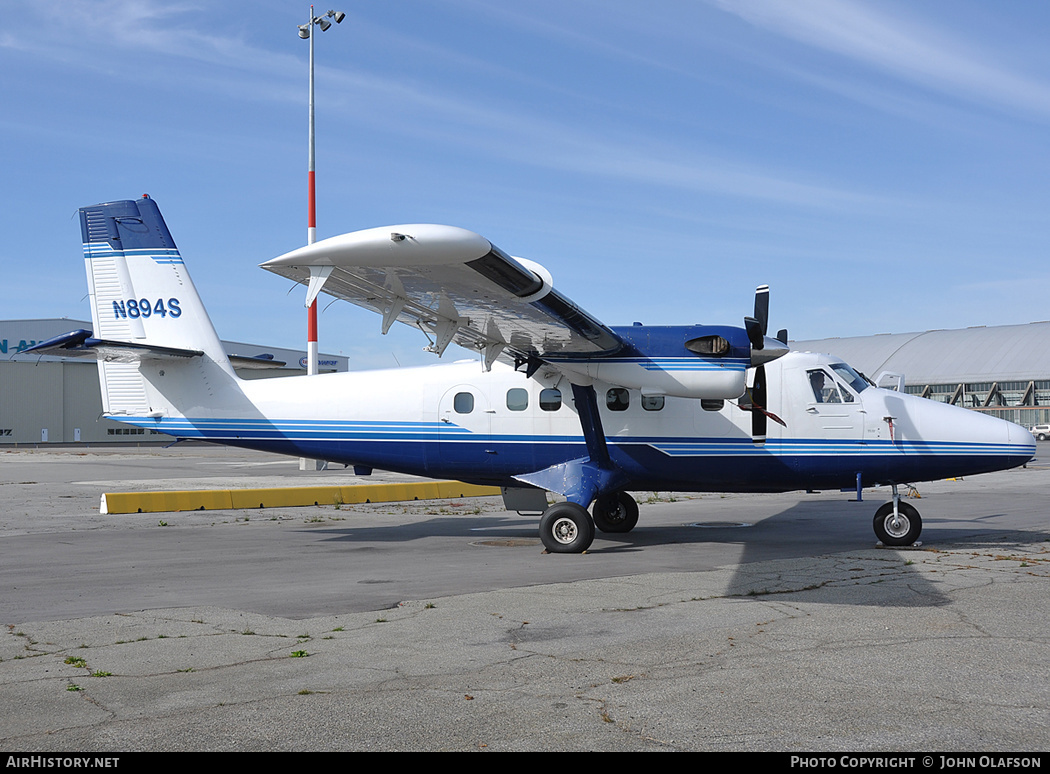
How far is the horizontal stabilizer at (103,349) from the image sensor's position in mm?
13000

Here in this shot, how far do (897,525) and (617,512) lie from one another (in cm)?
451

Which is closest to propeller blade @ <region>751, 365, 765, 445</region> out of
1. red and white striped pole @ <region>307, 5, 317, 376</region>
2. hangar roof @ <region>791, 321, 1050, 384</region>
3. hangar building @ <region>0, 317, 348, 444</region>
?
red and white striped pole @ <region>307, 5, 317, 376</region>

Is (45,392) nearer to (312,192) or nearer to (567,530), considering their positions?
(312,192)

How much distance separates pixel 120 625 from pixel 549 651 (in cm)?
403

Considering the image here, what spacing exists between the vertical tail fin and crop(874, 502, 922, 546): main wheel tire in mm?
10818

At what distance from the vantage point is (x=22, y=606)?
895 cm

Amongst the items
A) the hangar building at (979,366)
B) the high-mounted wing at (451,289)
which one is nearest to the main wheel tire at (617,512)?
the high-mounted wing at (451,289)

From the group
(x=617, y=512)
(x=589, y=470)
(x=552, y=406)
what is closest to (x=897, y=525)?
(x=617, y=512)

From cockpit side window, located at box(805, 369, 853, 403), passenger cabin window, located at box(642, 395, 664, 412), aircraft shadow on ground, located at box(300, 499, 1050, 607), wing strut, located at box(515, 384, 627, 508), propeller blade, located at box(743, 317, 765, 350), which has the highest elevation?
propeller blade, located at box(743, 317, 765, 350)

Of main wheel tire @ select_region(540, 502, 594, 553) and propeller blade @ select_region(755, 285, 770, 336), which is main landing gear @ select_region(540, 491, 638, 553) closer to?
main wheel tire @ select_region(540, 502, 594, 553)

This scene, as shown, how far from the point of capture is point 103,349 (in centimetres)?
1369

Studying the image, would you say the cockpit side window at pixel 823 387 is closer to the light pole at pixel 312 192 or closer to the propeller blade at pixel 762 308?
the propeller blade at pixel 762 308

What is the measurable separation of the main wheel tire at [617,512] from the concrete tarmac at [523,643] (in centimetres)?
94

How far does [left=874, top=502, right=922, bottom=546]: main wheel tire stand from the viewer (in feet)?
43.0
